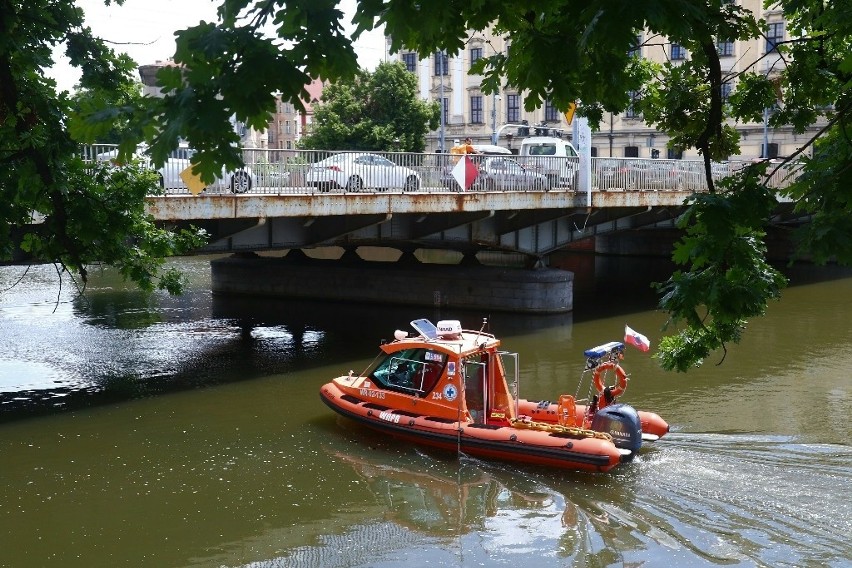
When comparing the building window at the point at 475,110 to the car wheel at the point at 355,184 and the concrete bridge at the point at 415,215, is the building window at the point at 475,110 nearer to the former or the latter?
the concrete bridge at the point at 415,215

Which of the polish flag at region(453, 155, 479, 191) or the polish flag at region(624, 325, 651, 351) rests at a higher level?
the polish flag at region(453, 155, 479, 191)

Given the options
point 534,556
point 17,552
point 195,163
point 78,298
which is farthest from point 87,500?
point 78,298

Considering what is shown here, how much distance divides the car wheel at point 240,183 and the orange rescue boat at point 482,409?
20.9ft

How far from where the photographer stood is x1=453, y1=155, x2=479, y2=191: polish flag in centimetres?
2720

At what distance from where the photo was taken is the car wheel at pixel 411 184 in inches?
1045

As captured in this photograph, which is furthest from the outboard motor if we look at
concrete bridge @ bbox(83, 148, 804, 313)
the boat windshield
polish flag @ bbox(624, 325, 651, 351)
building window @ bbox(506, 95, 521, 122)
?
building window @ bbox(506, 95, 521, 122)

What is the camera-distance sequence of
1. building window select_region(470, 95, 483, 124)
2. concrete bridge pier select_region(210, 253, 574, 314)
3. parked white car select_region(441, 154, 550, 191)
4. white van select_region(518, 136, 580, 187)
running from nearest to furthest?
parked white car select_region(441, 154, 550, 191)
white van select_region(518, 136, 580, 187)
concrete bridge pier select_region(210, 253, 574, 314)
building window select_region(470, 95, 483, 124)

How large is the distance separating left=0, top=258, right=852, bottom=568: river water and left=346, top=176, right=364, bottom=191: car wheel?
4015 millimetres

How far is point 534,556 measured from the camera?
1188 cm

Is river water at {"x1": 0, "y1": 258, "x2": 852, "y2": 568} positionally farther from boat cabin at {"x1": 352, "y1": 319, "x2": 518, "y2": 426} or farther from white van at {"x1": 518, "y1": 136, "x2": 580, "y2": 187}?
white van at {"x1": 518, "y1": 136, "x2": 580, "y2": 187}

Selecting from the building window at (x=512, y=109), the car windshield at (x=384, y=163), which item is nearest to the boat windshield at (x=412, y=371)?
the car windshield at (x=384, y=163)

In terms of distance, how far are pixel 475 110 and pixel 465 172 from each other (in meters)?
47.4

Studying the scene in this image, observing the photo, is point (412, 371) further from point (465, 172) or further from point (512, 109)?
point (512, 109)

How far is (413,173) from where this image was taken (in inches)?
1046
